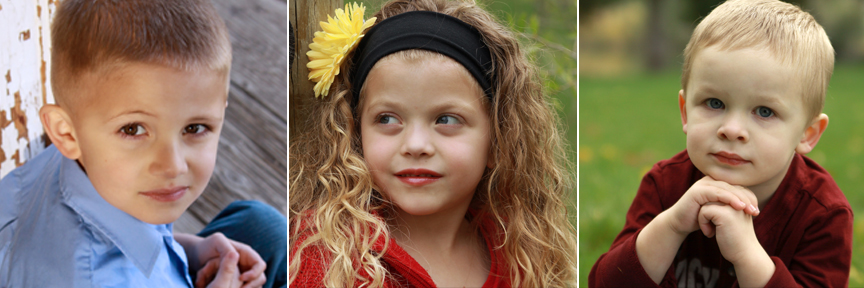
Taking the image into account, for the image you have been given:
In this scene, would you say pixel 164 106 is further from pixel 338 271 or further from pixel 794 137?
pixel 794 137

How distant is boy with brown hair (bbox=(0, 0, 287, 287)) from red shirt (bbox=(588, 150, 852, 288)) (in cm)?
105

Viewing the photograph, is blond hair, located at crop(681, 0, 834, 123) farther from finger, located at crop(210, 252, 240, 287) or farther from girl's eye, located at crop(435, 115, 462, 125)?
finger, located at crop(210, 252, 240, 287)

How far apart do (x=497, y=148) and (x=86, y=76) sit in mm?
971

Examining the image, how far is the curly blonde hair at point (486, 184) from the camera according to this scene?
1.67 meters

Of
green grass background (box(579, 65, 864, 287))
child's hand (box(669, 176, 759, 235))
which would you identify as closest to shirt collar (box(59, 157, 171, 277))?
child's hand (box(669, 176, 759, 235))

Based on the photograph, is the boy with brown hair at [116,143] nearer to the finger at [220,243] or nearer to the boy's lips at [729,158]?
the finger at [220,243]

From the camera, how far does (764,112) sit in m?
1.50

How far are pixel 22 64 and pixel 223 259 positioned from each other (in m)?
0.70

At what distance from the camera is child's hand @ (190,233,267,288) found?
1.90m

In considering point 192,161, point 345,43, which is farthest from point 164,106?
point 345,43

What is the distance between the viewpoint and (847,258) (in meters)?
1.61

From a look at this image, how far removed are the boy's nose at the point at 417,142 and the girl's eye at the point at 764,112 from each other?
738 mm

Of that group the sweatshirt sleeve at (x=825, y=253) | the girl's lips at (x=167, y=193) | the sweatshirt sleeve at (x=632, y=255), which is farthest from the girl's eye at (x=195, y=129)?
the sweatshirt sleeve at (x=825, y=253)

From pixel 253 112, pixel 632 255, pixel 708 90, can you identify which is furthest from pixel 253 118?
pixel 708 90
